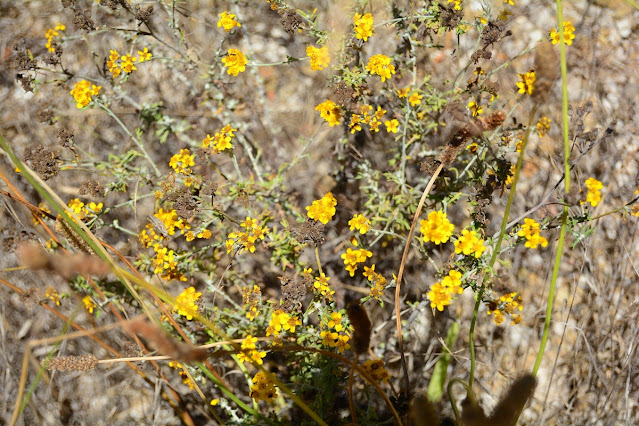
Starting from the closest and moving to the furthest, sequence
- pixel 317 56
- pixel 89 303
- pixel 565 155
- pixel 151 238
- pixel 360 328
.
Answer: pixel 360 328, pixel 565 155, pixel 317 56, pixel 151 238, pixel 89 303

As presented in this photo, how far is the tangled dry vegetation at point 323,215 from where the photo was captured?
2025 mm

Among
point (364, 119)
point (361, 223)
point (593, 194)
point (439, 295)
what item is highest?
point (364, 119)

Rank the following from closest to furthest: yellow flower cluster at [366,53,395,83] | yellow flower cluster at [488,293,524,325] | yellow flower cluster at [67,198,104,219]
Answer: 1. yellow flower cluster at [488,293,524,325]
2. yellow flower cluster at [366,53,395,83]
3. yellow flower cluster at [67,198,104,219]

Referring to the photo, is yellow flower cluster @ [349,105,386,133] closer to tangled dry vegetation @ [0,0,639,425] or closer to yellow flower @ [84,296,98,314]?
tangled dry vegetation @ [0,0,639,425]

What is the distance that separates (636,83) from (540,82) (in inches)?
95.0

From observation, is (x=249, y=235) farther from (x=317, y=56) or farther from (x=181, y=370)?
(x=317, y=56)

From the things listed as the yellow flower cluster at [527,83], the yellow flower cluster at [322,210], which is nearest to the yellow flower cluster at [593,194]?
the yellow flower cluster at [527,83]

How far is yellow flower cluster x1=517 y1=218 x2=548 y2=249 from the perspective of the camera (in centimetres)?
168

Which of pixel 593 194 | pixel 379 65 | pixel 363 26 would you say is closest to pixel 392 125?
pixel 379 65

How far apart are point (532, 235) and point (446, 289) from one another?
348mm

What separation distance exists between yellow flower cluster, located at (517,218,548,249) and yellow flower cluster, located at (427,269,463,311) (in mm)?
259

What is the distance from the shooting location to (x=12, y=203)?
280 centimetres

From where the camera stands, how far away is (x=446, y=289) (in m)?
1.79

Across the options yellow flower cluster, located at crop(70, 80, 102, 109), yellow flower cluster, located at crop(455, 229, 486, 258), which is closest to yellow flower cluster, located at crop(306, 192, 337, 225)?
yellow flower cluster, located at crop(455, 229, 486, 258)
